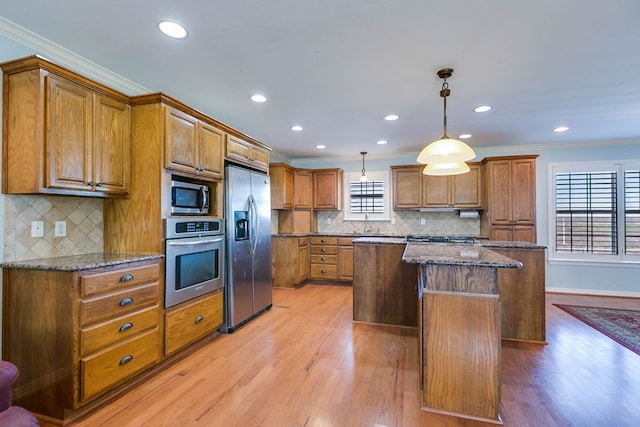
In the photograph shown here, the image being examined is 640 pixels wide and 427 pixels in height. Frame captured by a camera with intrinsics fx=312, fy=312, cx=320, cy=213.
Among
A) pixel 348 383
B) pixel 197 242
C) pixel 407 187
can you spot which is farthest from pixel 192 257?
pixel 407 187

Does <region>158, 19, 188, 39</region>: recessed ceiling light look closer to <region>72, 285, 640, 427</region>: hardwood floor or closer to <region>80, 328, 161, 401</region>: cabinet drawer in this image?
<region>80, 328, 161, 401</region>: cabinet drawer

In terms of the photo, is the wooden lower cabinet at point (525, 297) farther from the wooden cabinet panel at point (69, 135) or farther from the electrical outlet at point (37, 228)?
the electrical outlet at point (37, 228)

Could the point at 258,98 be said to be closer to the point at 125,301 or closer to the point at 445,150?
the point at 445,150

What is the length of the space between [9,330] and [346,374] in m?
2.28

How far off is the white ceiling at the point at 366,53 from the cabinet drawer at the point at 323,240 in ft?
7.79

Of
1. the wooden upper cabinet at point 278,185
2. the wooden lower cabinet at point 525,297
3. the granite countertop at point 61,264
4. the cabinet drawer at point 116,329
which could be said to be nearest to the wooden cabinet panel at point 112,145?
the granite countertop at point 61,264

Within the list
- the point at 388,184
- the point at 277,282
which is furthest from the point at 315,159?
the point at 277,282

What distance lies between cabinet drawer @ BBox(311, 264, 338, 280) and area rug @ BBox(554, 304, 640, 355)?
3.27 metres

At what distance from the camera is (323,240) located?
18.6ft

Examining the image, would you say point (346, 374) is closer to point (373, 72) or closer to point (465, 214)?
point (373, 72)

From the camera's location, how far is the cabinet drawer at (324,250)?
5613mm

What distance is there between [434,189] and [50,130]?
5.03 meters

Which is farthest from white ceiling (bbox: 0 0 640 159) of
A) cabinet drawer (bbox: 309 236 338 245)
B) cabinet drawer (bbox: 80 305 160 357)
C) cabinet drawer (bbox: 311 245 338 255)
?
cabinet drawer (bbox: 311 245 338 255)

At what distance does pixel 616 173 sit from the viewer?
490 centimetres
